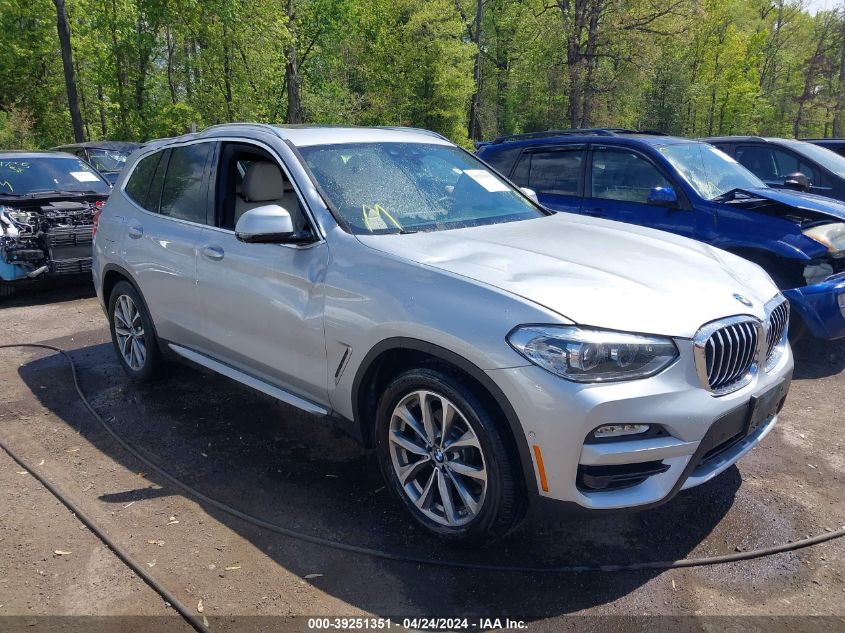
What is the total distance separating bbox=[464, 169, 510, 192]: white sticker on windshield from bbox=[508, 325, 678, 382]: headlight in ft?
6.19

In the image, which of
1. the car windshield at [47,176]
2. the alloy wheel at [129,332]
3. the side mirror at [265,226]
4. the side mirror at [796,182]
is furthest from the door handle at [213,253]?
the side mirror at [796,182]

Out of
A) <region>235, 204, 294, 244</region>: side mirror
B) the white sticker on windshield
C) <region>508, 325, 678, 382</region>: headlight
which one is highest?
the white sticker on windshield

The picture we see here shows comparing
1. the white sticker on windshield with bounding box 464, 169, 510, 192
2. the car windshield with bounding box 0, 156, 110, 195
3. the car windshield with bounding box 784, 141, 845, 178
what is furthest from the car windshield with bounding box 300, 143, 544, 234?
the car windshield with bounding box 0, 156, 110, 195

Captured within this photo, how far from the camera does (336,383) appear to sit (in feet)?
10.9

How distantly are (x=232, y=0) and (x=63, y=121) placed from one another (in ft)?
43.3

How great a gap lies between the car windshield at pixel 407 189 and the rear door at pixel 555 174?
99.5 inches

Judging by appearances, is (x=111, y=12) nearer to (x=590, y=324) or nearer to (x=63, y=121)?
(x=63, y=121)

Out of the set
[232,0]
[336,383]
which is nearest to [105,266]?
[336,383]

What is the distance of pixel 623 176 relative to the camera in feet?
21.2

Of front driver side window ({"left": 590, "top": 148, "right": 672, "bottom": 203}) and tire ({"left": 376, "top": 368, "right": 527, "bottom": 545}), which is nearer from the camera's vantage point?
tire ({"left": 376, "top": 368, "right": 527, "bottom": 545})

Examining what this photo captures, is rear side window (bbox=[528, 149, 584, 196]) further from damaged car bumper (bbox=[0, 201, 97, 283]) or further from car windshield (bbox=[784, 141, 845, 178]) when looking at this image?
damaged car bumper (bbox=[0, 201, 97, 283])

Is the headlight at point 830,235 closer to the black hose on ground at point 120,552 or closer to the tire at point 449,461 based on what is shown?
the tire at point 449,461

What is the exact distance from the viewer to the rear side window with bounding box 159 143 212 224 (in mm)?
4344

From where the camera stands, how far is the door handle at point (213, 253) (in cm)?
398
